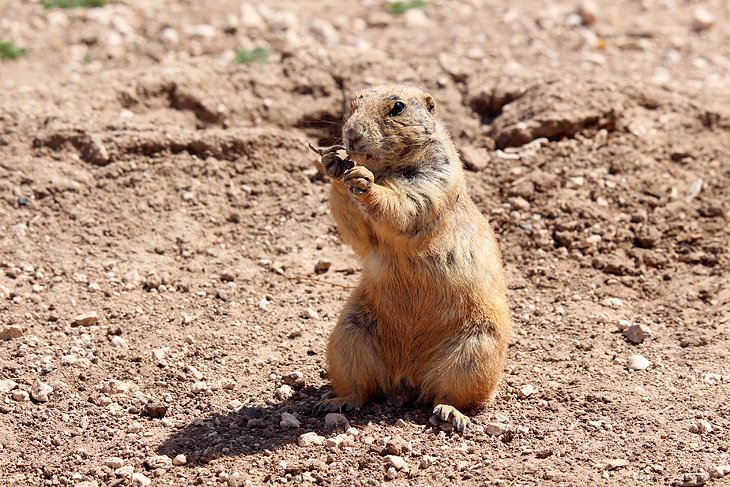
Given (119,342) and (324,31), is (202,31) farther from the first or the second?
(119,342)

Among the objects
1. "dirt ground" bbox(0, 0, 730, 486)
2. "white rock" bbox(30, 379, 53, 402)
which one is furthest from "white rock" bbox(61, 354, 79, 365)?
"white rock" bbox(30, 379, 53, 402)

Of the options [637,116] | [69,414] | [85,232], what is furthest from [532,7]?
[69,414]

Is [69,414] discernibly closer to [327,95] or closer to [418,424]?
[418,424]

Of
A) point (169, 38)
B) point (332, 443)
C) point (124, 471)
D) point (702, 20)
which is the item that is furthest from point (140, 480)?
point (702, 20)

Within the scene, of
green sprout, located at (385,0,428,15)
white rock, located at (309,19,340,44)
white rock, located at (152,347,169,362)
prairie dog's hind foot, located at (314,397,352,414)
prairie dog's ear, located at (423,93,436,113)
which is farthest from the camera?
green sprout, located at (385,0,428,15)

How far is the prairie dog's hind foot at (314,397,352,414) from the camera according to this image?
6164mm

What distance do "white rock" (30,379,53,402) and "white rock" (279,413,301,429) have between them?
1459 mm

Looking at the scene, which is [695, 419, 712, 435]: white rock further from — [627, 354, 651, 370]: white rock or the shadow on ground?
the shadow on ground

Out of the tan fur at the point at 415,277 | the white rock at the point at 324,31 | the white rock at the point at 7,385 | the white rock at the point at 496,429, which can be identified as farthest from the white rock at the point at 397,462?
the white rock at the point at 324,31

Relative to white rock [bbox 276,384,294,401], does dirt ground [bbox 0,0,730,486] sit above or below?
above

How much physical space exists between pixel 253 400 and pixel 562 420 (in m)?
1.90

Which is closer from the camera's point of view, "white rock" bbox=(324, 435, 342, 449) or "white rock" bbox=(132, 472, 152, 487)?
"white rock" bbox=(132, 472, 152, 487)

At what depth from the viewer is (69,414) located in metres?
6.14

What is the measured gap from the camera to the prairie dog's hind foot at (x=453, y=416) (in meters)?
5.94
